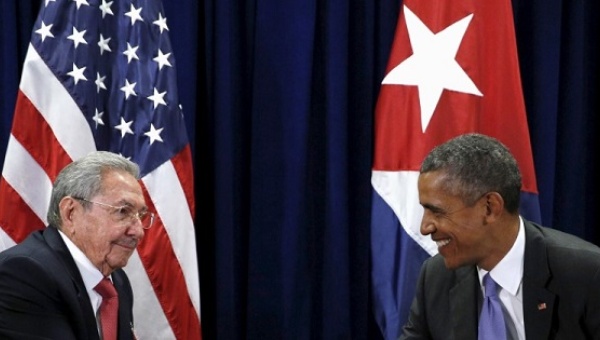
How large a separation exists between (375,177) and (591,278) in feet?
5.76

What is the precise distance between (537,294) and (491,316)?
0.51 feet

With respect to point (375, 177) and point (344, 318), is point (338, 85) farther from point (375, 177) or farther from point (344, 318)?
point (344, 318)

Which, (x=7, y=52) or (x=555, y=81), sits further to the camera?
(x=555, y=81)

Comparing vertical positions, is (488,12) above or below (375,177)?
above

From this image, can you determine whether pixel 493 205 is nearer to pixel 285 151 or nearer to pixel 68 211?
pixel 68 211

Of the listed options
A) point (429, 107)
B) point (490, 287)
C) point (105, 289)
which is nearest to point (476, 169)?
point (490, 287)

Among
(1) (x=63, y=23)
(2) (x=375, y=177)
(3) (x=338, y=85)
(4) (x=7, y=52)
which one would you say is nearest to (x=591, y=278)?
(2) (x=375, y=177)

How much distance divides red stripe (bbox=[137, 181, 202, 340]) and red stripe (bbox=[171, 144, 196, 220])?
0.53 ft

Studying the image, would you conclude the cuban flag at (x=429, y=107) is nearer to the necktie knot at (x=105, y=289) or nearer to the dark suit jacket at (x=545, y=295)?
the dark suit jacket at (x=545, y=295)

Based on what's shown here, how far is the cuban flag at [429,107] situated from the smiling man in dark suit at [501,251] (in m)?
1.42

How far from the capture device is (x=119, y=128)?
A: 12.6 ft

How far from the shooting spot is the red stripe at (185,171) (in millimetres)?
3949

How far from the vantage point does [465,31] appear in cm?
425

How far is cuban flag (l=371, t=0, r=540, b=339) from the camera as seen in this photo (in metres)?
4.22
